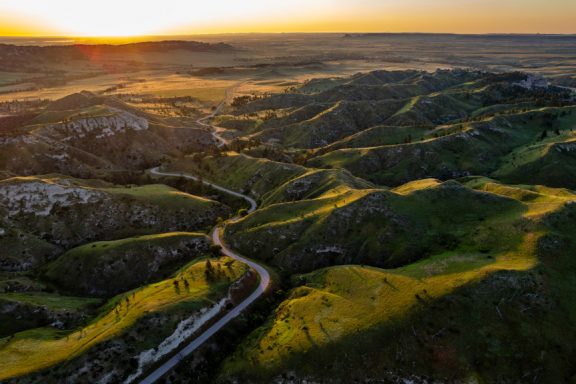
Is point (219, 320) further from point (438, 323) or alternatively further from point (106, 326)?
point (438, 323)

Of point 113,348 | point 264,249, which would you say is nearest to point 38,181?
point 264,249

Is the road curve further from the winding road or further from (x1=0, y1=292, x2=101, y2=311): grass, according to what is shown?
(x1=0, y1=292, x2=101, y2=311): grass

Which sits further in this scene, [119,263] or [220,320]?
[119,263]

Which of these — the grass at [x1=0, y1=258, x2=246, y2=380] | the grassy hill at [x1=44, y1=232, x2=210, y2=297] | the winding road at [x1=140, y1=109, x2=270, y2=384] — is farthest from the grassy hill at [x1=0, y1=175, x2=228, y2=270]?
the grass at [x1=0, y1=258, x2=246, y2=380]

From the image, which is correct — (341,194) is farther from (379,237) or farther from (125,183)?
(125,183)

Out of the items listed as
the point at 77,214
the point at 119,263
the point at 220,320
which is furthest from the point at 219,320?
the point at 77,214

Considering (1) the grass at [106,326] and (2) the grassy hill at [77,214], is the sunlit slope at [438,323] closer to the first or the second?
(1) the grass at [106,326]
